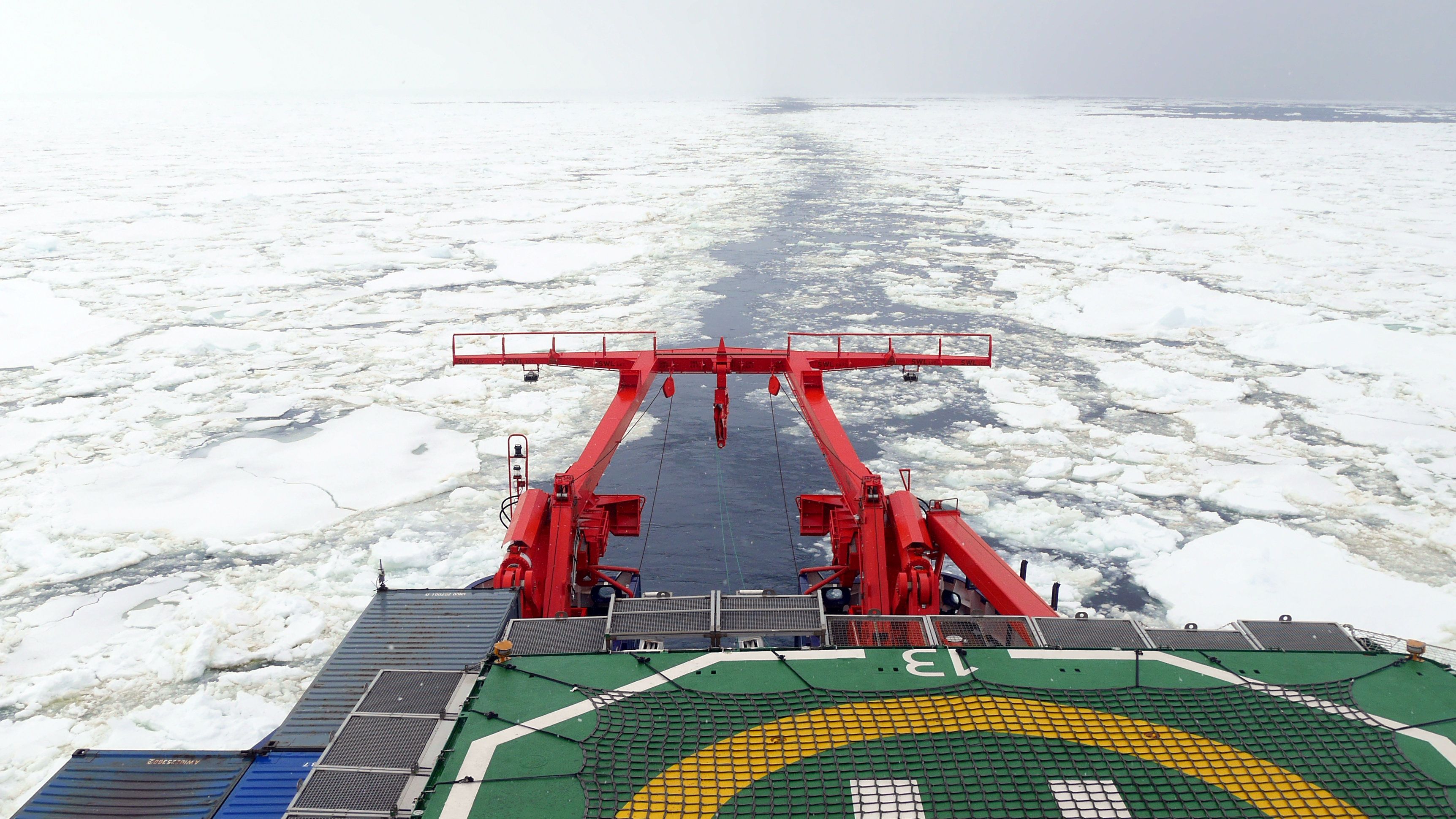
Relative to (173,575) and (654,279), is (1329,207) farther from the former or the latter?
(173,575)

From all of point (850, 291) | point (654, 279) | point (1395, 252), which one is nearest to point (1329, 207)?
point (1395, 252)

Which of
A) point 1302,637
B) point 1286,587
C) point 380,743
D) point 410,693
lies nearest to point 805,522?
point 1286,587

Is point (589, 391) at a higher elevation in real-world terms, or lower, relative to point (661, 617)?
lower

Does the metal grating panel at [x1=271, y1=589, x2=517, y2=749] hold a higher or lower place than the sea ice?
higher

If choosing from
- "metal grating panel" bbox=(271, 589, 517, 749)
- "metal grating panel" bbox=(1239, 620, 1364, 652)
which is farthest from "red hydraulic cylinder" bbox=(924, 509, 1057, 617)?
"metal grating panel" bbox=(271, 589, 517, 749)

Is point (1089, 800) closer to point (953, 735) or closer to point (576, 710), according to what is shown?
point (953, 735)

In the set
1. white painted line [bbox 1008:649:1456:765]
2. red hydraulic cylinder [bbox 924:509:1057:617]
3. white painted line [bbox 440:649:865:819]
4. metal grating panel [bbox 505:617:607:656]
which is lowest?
red hydraulic cylinder [bbox 924:509:1057:617]

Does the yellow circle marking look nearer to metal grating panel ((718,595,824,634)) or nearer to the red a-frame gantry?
metal grating panel ((718,595,824,634))
